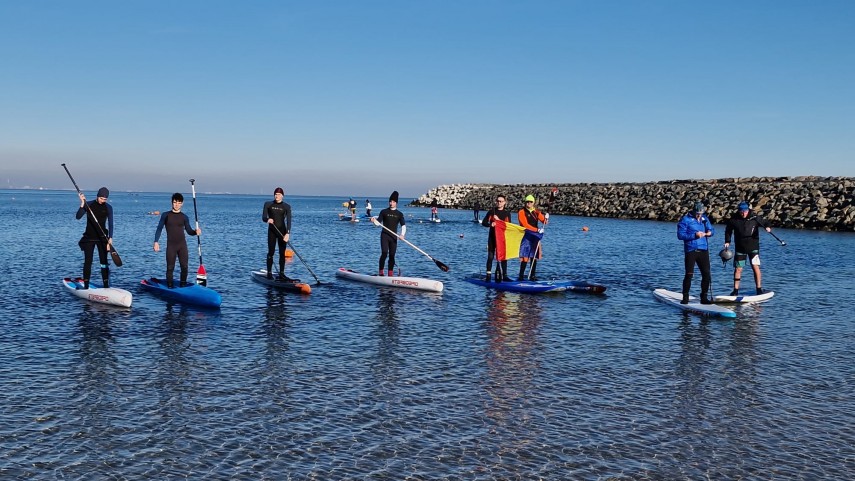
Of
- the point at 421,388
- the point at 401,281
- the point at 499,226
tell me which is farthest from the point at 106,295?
the point at 499,226

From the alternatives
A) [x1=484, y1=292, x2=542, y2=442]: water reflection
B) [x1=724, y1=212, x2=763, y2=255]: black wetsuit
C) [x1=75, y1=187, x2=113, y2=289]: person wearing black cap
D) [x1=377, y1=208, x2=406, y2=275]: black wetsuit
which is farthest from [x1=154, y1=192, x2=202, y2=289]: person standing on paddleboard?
[x1=724, y1=212, x2=763, y2=255]: black wetsuit

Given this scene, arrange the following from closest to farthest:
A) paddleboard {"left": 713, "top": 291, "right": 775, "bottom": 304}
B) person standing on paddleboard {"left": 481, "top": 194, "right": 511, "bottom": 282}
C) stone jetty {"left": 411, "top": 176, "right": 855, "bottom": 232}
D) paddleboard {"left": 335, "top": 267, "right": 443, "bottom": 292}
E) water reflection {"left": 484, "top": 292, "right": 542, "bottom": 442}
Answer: water reflection {"left": 484, "top": 292, "right": 542, "bottom": 442}, paddleboard {"left": 713, "top": 291, "right": 775, "bottom": 304}, person standing on paddleboard {"left": 481, "top": 194, "right": 511, "bottom": 282}, paddleboard {"left": 335, "top": 267, "right": 443, "bottom": 292}, stone jetty {"left": 411, "top": 176, "right": 855, "bottom": 232}

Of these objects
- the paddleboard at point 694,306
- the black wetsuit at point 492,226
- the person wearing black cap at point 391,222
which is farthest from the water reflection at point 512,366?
the person wearing black cap at point 391,222

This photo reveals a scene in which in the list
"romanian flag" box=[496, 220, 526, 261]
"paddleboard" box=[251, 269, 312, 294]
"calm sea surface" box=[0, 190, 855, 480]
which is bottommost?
"calm sea surface" box=[0, 190, 855, 480]

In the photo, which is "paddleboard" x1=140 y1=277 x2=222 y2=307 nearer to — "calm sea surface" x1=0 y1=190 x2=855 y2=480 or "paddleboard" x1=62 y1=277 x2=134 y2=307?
"calm sea surface" x1=0 y1=190 x2=855 y2=480

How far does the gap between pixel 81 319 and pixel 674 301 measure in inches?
557

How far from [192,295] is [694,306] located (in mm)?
12142

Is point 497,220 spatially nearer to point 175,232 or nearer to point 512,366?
point 175,232

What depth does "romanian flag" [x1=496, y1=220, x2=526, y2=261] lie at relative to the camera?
794 inches

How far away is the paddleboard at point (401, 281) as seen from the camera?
19978 mm

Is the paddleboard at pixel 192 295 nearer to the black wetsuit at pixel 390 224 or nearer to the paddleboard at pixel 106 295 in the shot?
the paddleboard at pixel 106 295

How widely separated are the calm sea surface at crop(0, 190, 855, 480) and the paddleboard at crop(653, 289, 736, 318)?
0.95 feet

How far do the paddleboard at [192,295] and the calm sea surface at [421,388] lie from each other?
1.18 feet

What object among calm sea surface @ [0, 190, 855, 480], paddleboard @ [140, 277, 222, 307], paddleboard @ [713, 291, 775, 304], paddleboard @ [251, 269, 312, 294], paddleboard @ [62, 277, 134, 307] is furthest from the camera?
paddleboard @ [251, 269, 312, 294]
